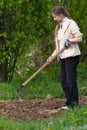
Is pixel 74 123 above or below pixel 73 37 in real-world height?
below

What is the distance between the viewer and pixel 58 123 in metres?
6.33

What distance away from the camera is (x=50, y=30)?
35.7ft

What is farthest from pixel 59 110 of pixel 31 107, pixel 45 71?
pixel 45 71

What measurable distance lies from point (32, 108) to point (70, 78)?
92 cm

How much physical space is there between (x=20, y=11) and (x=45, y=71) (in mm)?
1966

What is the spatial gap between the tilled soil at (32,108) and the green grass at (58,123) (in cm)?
48

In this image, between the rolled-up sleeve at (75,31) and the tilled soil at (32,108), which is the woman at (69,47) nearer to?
the rolled-up sleeve at (75,31)

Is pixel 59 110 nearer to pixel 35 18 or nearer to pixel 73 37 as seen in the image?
pixel 73 37

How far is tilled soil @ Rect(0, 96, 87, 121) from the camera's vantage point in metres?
7.32

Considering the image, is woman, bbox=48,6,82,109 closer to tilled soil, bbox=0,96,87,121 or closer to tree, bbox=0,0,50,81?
tilled soil, bbox=0,96,87,121

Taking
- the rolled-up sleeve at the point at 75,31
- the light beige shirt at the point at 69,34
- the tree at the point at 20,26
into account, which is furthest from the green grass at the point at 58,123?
the tree at the point at 20,26

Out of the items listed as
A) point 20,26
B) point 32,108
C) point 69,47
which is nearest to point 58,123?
point 69,47

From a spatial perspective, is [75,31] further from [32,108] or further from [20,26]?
[20,26]

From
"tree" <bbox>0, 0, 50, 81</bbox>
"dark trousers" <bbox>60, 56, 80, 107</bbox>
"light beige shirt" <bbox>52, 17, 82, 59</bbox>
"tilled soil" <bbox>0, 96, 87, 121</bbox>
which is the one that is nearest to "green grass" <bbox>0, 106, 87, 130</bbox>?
"tilled soil" <bbox>0, 96, 87, 121</bbox>
